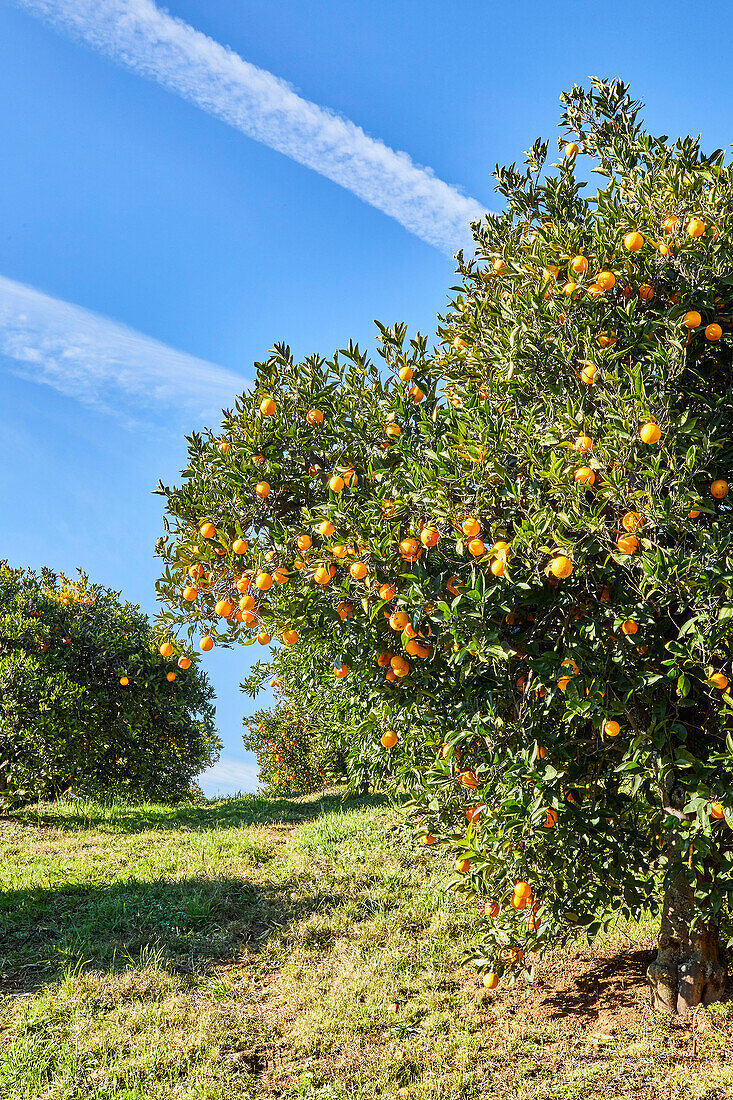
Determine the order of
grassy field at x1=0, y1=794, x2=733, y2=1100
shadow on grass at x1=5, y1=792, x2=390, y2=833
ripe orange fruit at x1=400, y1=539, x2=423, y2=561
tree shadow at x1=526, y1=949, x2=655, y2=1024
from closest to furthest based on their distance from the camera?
ripe orange fruit at x1=400, y1=539, x2=423, y2=561, grassy field at x1=0, y1=794, x2=733, y2=1100, tree shadow at x1=526, y1=949, x2=655, y2=1024, shadow on grass at x1=5, y1=792, x2=390, y2=833

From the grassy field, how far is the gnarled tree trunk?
0.16m

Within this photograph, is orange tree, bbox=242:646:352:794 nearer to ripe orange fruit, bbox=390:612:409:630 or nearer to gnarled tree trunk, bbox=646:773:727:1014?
gnarled tree trunk, bbox=646:773:727:1014

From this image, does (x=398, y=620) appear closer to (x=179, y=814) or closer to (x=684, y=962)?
(x=684, y=962)

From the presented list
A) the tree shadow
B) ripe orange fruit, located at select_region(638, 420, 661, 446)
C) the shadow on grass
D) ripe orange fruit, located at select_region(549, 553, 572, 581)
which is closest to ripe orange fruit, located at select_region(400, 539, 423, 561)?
ripe orange fruit, located at select_region(549, 553, 572, 581)

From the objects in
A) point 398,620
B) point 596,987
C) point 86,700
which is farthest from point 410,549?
point 86,700

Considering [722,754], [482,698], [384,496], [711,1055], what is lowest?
[711,1055]

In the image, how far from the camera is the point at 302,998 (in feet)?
16.3

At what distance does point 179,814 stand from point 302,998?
24.6 feet

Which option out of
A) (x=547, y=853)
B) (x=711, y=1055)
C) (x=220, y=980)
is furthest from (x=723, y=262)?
(x=220, y=980)

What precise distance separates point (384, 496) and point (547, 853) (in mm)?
2260

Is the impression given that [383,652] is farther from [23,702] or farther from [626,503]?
[23,702]

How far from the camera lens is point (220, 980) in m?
5.24

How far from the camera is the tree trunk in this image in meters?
4.63

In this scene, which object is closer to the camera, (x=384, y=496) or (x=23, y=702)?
(x=384, y=496)
